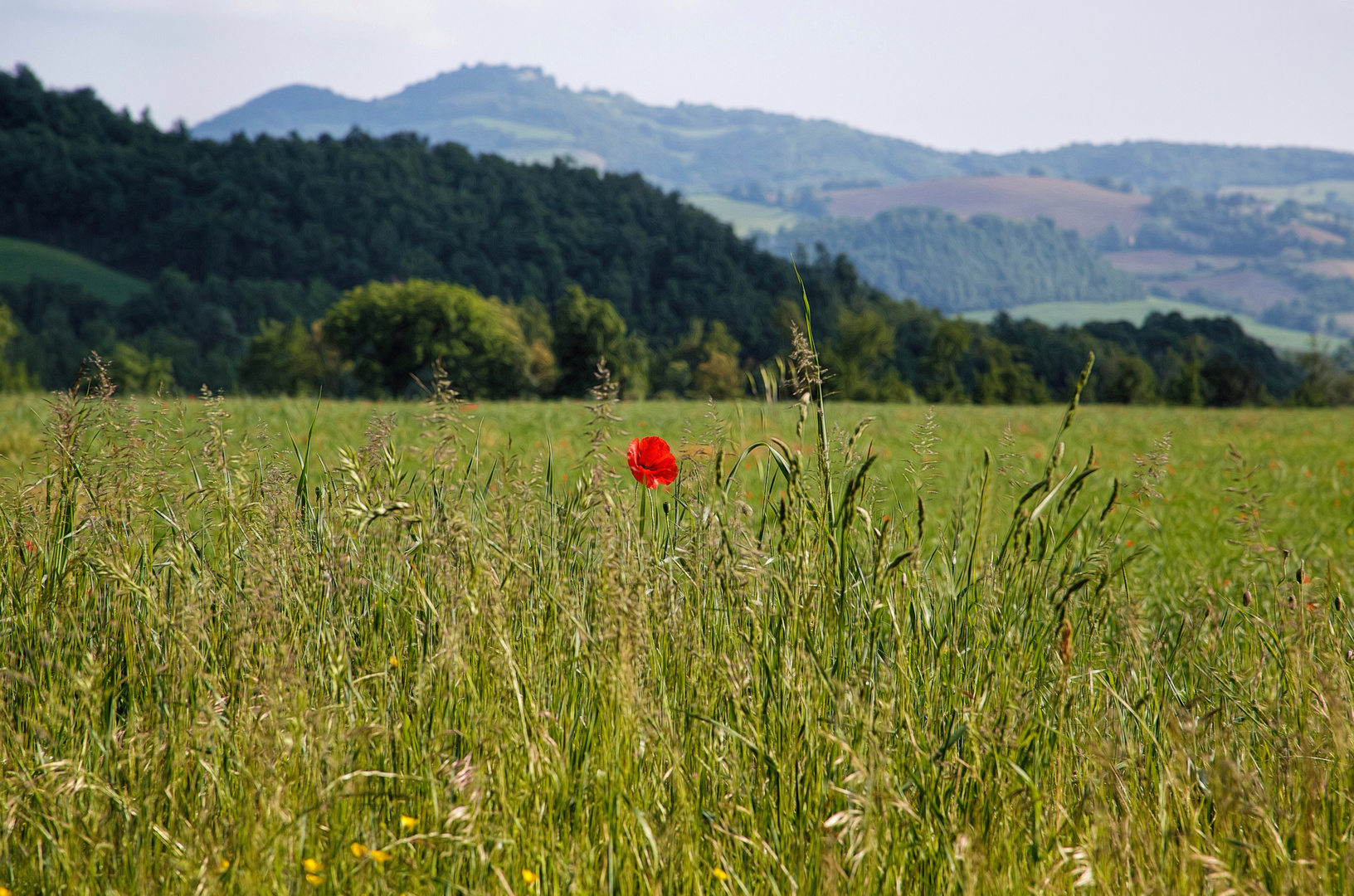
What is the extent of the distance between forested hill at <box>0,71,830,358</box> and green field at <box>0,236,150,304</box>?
3.55 m

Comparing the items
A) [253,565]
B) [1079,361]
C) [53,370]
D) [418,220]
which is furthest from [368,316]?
[1079,361]

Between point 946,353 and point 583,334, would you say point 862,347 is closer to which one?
point 946,353

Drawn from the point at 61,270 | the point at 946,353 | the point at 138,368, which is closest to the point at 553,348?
the point at 138,368

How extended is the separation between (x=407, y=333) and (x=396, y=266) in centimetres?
5221

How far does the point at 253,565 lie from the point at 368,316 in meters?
49.4

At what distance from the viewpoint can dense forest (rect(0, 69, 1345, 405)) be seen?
72938mm

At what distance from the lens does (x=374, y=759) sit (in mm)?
1689

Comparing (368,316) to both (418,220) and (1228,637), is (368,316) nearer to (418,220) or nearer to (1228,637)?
(1228,637)

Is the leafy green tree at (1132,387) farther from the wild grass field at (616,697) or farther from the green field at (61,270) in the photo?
the green field at (61,270)

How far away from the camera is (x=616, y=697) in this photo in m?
1.64

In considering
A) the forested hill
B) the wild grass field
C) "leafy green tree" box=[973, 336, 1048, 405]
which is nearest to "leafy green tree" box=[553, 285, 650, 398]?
"leafy green tree" box=[973, 336, 1048, 405]

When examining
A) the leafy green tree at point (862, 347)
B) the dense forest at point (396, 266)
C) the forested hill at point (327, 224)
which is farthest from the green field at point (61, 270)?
the leafy green tree at point (862, 347)

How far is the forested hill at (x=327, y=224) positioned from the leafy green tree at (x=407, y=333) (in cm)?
4252

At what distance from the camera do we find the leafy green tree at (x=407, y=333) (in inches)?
1870
